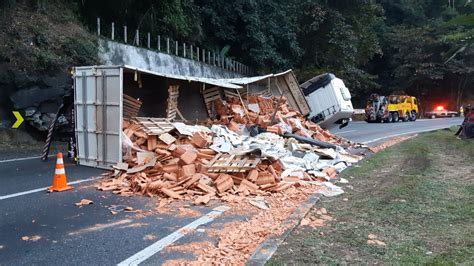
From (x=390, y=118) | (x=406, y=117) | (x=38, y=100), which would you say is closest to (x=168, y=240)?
(x=38, y=100)

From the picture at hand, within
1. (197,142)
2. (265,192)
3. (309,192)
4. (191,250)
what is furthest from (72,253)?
(197,142)

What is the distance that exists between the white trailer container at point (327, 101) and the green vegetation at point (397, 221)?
8.05 m

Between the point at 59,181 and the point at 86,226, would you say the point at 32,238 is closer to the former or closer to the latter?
the point at 86,226

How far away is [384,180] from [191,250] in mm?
5666

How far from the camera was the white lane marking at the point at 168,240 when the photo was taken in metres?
4.76

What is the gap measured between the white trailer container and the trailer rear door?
11.0 metres

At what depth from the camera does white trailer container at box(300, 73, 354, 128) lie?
18.7m

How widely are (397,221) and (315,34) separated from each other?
32804mm

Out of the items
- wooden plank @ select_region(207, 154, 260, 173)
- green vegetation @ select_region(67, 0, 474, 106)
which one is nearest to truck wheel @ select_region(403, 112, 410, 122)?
green vegetation @ select_region(67, 0, 474, 106)

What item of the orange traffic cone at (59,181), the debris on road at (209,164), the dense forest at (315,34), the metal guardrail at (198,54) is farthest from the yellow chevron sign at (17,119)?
the metal guardrail at (198,54)

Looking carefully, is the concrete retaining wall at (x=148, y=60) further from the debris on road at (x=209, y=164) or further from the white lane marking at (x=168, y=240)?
the white lane marking at (x=168, y=240)

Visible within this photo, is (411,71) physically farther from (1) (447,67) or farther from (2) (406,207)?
(2) (406,207)

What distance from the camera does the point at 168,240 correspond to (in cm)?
545

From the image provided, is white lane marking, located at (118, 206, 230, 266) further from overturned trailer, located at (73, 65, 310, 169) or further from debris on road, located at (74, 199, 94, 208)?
overturned trailer, located at (73, 65, 310, 169)
